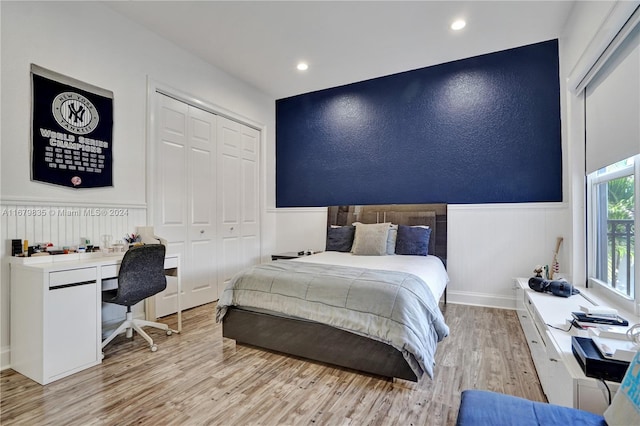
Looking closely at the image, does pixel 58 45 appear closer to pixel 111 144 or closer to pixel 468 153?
pixel 111 144

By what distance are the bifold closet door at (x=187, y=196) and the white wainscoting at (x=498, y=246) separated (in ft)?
10.1

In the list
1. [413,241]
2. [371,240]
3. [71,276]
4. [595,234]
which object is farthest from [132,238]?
[595,234]

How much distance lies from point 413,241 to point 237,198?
2.48 meters

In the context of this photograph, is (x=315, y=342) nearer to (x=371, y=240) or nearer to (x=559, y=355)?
(x=559, y=355)

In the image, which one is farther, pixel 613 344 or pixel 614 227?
pixel 614 227

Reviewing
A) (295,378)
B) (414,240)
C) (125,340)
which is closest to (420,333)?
(295,378)

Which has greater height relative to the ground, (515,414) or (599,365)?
(599,365)

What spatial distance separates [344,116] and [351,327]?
11.2 feet

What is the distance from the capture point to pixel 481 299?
3.71 metres

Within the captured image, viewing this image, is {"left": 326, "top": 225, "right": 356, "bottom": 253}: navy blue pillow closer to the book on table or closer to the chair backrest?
the chair backrest

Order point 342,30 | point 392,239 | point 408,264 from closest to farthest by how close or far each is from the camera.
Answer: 1. point 408,264
2. point 342,30
3. point 392,239

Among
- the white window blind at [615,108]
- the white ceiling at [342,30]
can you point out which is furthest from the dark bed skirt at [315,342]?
the white ceiling at [342,30]

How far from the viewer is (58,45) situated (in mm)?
2547

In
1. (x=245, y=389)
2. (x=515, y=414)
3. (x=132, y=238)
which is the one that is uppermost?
(x=132, y=238)
